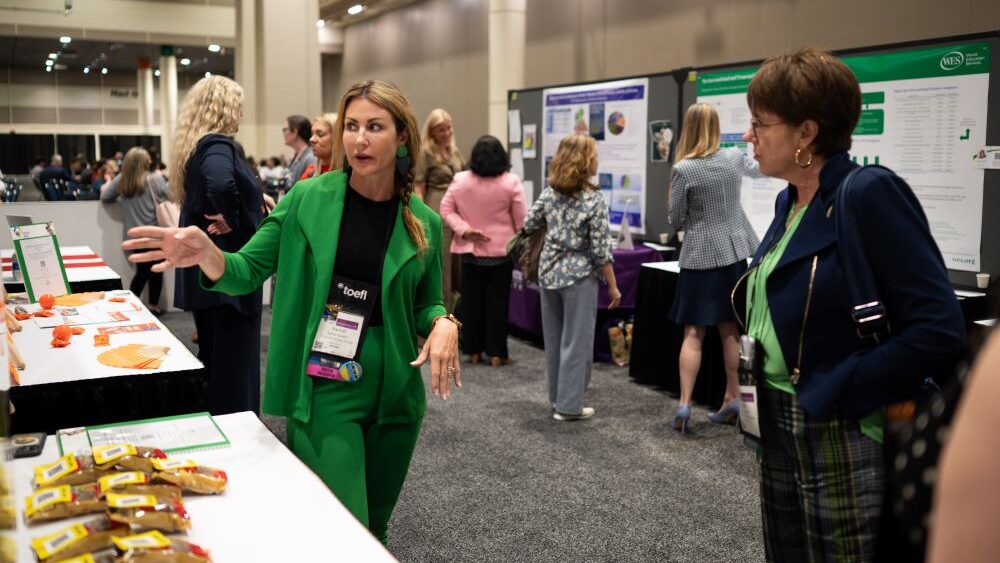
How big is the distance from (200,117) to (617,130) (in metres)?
3.25

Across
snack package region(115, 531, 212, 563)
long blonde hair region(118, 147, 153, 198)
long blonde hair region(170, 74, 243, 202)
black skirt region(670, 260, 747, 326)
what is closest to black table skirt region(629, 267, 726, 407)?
black skirt region(670, 260, 747, 326)

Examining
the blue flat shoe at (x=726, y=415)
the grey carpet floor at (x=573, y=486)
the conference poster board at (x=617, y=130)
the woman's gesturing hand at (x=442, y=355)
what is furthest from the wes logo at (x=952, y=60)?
the woman's gesturing hand at (x=442, y=355)

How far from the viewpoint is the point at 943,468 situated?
54 cm

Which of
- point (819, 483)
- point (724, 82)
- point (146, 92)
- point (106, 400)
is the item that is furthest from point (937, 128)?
point (146, 92)

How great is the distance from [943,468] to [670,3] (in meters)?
8.45

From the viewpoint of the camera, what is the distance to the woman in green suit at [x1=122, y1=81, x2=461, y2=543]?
6.19 ft

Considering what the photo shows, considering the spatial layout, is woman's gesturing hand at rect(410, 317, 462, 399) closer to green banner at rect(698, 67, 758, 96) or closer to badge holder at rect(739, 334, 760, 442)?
badge holder at rect(739, 334, 760, 442)

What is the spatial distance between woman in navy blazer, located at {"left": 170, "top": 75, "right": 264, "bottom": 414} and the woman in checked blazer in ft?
6.52

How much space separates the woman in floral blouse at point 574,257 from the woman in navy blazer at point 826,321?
97.8 inches

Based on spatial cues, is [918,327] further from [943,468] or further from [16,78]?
[16,78]

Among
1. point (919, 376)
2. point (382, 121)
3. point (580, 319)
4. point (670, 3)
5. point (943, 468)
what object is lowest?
point (580, 319)

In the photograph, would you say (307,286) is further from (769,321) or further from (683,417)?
(683,417)

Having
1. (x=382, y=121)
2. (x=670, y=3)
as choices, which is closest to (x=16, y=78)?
(x=670, y=3)

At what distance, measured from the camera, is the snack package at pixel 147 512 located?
130cm
